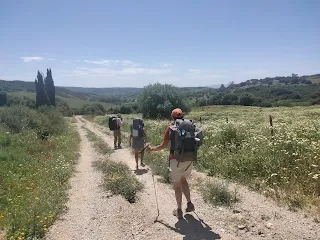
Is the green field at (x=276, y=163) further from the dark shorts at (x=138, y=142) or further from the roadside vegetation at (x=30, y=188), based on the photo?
the roadside vegetation at (x=30, y=188)

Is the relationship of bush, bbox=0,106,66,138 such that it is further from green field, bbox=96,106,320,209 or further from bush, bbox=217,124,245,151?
green field, bbox=96,106,320,209

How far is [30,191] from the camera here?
27.7 ft

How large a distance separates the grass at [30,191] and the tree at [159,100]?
30.9m

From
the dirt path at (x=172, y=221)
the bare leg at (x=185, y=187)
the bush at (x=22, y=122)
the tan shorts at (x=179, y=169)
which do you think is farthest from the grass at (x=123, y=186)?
the bush at (x=22, y=122)

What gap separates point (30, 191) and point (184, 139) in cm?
536

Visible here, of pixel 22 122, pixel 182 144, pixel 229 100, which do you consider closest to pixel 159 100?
pixel 22 122

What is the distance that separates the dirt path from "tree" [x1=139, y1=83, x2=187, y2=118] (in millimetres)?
37434

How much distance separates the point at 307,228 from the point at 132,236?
3.29 m

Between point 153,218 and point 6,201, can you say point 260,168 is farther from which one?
point 6,201

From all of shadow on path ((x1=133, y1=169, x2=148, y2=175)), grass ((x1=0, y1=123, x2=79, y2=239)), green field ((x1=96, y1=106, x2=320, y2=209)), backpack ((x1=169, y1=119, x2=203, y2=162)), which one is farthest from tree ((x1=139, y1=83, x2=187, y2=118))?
backpack ((x1=169, y1=119, x2=203, y2=162))

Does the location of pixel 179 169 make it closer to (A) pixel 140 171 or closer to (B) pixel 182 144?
(B) pixel 182 144

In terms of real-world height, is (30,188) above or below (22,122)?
below

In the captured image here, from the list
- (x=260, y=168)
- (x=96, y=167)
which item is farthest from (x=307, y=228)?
(x=96, y=167)

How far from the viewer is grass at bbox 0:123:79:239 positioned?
578cm
